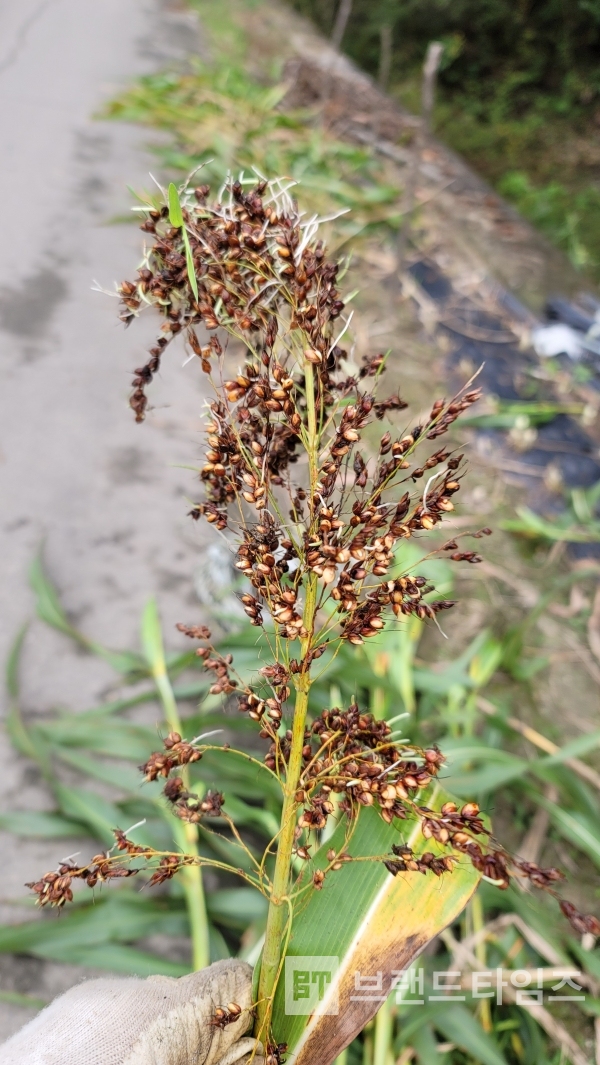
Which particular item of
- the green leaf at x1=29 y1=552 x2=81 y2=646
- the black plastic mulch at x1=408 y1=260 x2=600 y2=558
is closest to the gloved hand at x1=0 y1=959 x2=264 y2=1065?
the green leaf at x1=29 y1=552 x2=81 y2=646

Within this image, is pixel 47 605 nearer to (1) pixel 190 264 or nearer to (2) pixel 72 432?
(2) pixel 72 432

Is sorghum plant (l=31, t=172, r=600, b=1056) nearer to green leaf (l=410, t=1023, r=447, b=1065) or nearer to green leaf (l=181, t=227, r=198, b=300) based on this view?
green leaf (l=181, t=227, r=198, b=300)

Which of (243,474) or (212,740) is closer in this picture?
(243,474)

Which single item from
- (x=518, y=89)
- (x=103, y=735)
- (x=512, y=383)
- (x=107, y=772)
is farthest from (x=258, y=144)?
(x=518, y=89)

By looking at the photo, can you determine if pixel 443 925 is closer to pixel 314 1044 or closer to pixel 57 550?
pixel 314 1044

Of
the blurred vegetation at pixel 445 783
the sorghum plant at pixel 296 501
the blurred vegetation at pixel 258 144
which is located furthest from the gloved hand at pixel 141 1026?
the blurred vegetation at pixel 258 144


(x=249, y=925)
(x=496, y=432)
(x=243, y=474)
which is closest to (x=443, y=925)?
(x=243, y=474)

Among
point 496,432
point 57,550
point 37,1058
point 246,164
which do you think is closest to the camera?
point 37,1058
